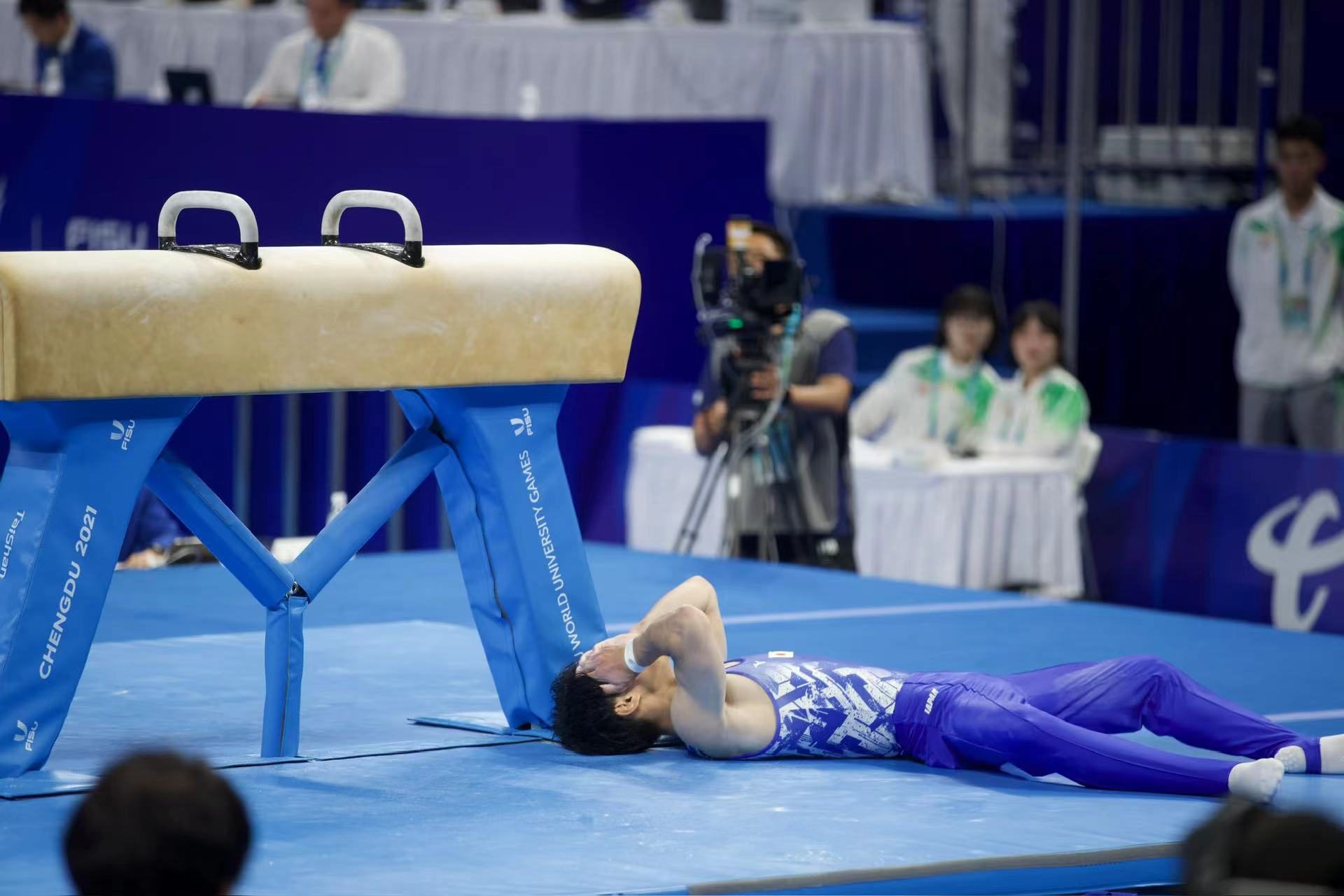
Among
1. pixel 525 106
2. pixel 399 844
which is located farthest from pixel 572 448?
pixel 399 844

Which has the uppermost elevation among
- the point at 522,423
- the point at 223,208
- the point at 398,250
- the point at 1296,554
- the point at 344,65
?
the point at 344,65

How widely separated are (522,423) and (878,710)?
0.98 metres

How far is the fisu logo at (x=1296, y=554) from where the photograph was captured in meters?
7.35

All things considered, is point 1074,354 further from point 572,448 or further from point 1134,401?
point 572,448

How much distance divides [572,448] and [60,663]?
203 inches

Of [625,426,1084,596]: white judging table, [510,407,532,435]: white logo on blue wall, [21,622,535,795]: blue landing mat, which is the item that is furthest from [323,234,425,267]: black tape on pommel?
[625,426,1084,596]: white judging table

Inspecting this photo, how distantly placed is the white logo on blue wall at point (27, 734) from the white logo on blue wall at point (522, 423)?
1.17m

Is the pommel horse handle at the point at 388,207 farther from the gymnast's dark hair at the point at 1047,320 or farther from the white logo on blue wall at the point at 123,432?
the gymnast's dark hair at the point at 1047,320

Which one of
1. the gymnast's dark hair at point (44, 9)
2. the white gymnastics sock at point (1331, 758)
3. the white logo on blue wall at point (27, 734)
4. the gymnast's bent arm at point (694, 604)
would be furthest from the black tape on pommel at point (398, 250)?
the gymnast's dark hair at point (44, 9)

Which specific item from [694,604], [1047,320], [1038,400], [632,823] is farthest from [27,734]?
[1047,320]

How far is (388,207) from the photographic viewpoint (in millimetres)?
4516

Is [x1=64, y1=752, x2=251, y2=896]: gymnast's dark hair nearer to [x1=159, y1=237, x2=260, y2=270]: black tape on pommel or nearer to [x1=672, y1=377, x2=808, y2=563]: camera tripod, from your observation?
[x1=159, y1=237, x2=260, y2=270]: black tape on pommel

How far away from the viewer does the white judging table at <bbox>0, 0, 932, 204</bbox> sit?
1106 cm

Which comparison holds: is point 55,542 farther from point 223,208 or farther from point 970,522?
point 970,522
